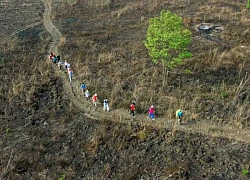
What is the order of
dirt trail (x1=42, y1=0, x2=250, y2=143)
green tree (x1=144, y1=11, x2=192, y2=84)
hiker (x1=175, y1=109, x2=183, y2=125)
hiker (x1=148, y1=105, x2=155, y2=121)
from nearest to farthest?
1. dirt trail (x1=42, y1=0, x2=250, y2=143)
2. hiker (x1=175, y1=109, x2=183, y2=125)
3. hiker (x1=148, y1=105, x2=155, y2=121)
4. green tree (x1=144, y1=11, x2=192, y2=84)

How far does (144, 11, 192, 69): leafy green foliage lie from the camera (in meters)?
28.2

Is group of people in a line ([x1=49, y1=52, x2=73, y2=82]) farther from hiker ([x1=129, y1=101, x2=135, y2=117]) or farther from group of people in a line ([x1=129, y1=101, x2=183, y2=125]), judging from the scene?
group of people in a line ([x1=129, y1=101, x2=183, y2=125])

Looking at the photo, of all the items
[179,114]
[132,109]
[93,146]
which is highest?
[132,109]

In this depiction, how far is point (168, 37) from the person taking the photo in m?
28.1

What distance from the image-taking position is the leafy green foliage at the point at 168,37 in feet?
92.5

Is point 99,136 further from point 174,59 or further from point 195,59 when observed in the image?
point 195,59

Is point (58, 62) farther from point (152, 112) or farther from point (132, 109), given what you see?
point (152, 112)

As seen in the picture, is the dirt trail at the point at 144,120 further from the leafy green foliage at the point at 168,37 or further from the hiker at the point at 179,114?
the leafy green foliage at the point at 168,37

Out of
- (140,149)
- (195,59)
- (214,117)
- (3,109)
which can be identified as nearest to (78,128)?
(140,149)

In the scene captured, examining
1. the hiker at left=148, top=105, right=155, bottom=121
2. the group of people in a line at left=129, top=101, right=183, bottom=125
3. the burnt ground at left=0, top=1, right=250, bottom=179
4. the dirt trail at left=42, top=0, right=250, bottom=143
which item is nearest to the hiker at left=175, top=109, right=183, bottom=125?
the group of people in a line at left=129, top=101, right=183, bottom=125

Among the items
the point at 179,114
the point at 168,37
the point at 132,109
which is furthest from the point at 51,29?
the point at 179,114

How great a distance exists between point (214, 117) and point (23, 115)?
49.6 feet

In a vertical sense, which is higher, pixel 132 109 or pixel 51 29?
pixel 51 29

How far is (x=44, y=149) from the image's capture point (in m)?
22.8
